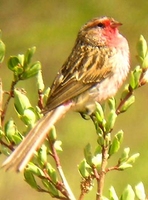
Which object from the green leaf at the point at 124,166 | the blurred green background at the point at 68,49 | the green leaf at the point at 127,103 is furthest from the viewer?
the blurred green background at the point at 68,49

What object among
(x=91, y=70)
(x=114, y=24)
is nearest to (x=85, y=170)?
(x=91, y=70)

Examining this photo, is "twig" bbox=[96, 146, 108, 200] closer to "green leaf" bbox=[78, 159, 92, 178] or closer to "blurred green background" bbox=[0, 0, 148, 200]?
"green leaf" bbox=[78, 159, 92, 178]

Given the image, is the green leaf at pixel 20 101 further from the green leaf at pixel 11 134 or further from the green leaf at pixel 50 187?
the green leaf at pixel 50 187

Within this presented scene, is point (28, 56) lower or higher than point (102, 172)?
higher

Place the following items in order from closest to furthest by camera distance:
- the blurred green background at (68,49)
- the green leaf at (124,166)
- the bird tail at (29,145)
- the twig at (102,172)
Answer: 1. the bird tail at (29,145)
2. the twig at (102,172)
3. the green leaf at (124,166)
4. the blurred green background at (68,49)

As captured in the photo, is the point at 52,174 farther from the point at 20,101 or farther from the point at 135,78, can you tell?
the point at 135,78

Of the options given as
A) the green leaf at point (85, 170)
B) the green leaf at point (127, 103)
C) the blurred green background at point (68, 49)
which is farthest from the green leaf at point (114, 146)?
the blurred green background at point (68, 49)
